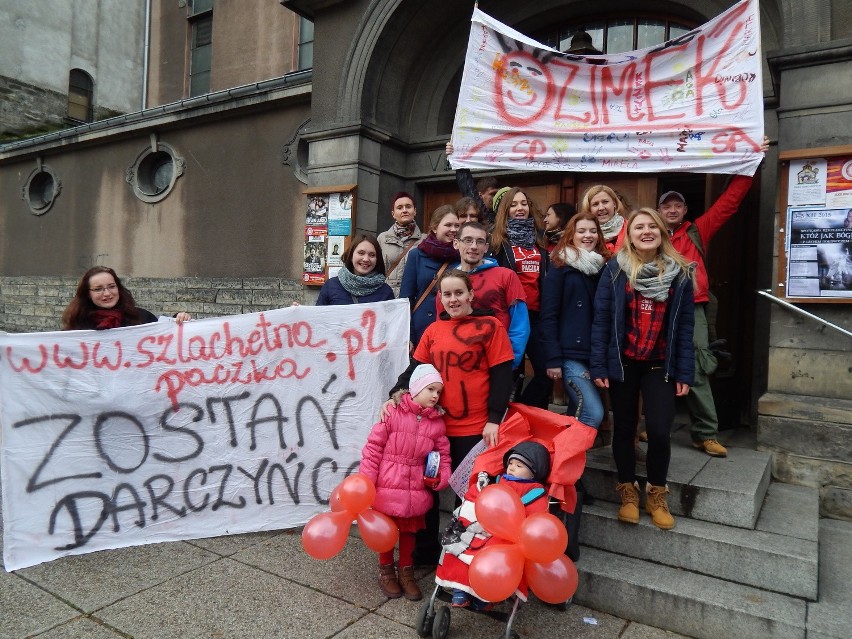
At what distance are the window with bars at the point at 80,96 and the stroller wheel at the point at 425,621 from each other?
68.1ft

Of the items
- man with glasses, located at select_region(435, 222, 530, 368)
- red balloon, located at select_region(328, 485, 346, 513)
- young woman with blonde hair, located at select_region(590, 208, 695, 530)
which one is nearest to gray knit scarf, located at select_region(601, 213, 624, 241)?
young woman with blonde hair, located at select_region(590, 208, 695, 530)

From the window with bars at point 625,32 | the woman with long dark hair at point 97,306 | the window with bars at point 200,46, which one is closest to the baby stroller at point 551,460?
the woman with long dark hair at point 97,306

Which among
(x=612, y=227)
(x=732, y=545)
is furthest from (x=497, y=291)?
(x=732, y=545)

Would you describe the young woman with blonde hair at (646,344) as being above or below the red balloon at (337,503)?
above

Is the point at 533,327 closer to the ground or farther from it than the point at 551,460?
farther from it

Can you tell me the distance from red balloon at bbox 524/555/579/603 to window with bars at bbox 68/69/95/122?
21.0 metres

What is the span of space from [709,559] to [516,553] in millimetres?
1278

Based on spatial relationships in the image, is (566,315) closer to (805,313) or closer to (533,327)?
(533,327)

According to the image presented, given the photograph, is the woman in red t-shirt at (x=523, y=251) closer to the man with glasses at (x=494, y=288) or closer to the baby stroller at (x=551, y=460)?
the man with glasses at (x=494, y=288)

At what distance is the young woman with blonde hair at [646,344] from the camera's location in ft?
10.5

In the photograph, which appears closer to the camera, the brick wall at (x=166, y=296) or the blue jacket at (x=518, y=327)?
the blue jacket at (x=518, y=327)

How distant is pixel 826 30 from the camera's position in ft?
14.3

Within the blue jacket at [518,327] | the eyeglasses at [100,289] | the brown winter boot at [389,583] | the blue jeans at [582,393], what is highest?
the eyeglasses at [100,289]

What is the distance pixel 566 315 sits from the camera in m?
3.50
